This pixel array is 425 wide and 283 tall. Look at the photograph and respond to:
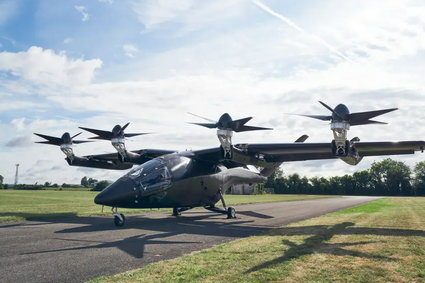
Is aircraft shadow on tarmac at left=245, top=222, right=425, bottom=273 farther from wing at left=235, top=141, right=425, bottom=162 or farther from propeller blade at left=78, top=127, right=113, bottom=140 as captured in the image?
propeller blade at left=78, top=127, right=113, bottom=140

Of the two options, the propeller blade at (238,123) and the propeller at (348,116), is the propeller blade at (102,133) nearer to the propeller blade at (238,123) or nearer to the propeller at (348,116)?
the propeller blade at (238,123)

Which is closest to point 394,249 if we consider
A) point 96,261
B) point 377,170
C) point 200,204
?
point 96,261

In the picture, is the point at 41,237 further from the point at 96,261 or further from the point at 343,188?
the point at 343,188

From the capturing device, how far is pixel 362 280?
655 cm

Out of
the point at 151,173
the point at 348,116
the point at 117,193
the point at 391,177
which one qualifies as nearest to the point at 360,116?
the point at 348,116

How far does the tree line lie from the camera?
10306 centimetres

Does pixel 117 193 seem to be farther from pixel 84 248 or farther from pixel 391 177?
pixel 391 177

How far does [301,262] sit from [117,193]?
1009 centimetres

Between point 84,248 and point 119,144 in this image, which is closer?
point 84,248


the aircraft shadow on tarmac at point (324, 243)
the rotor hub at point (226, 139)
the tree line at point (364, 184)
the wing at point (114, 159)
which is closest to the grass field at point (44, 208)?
the wing at point (114, 159)

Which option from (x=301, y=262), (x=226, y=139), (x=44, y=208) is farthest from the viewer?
(x=44, y=208)

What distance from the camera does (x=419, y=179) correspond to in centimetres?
11419

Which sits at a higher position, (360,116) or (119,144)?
(360,116)

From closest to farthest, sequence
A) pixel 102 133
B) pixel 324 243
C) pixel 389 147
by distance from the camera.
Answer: pixel 324 243 → pixel 389 147 → pixel 102 133
